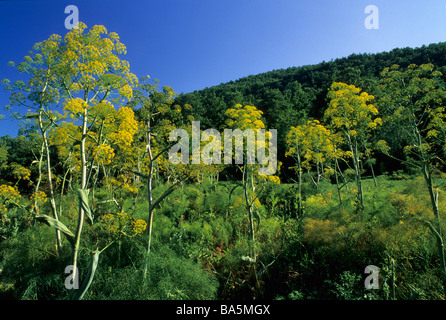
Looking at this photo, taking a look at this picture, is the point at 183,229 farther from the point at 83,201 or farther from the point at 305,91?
the point at 305,91

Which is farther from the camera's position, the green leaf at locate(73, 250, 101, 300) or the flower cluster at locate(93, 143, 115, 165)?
the flower cluster at locate(93, 143, 115, 165)

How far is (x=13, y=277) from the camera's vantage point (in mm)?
4125

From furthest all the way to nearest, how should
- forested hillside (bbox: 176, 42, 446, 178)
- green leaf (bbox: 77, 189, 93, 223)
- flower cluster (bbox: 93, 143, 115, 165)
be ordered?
forested hillside (bbox: 176, 42, 446, 178)
flower cluster (bbox: 93, 143, 115, 165)
green leaf (bbox: 77, 189, 93, 223)

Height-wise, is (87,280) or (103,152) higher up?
(103,152)

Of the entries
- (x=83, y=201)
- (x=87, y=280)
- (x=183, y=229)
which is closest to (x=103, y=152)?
(x=83, y=201)

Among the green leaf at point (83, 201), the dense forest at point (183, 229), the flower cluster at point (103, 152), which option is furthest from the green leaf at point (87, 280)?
the flower cluster at point (103, 152)

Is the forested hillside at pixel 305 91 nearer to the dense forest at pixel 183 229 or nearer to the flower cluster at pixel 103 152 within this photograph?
the dense forest at pixel 183 229

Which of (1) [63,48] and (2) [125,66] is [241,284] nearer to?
(2) [125,66]

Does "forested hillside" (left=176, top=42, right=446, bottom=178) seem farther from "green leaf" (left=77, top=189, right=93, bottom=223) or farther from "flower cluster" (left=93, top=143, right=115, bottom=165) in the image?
"green leaf" (left=77, top=189, right=93, bottom=223)

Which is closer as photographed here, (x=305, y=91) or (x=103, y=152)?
(x=103, y=152)

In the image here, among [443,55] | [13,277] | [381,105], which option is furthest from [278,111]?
[13,277]

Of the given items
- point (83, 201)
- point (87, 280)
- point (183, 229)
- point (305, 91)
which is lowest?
point (183, 229)

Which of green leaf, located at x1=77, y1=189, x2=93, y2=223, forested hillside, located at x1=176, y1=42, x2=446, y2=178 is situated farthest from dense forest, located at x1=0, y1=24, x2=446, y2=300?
forested hillside, located at x1=176, y1=42, x2=446, y2=178

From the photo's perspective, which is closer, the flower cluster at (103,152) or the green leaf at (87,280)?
the green leaf at (87,280)
